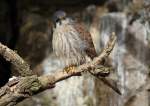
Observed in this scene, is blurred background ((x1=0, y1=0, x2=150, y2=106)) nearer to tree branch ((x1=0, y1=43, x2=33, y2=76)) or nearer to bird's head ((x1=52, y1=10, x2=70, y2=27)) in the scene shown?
bird's head ((x1=52, y1=10, x2=70, y2=27))

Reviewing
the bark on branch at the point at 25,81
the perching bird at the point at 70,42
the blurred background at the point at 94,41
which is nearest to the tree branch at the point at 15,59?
the bark on branch at the point at 25,81

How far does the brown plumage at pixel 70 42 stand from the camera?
6070 millimetres

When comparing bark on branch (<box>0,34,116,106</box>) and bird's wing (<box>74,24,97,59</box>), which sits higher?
bird's wing (<box>74,24,97,59</box>)

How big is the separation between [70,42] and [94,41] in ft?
8.31

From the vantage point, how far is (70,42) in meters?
6.06

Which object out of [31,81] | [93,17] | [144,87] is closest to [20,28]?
[93,17]

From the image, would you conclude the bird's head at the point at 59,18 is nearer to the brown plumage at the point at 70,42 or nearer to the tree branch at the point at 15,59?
the brown plumage at the point at 70,42

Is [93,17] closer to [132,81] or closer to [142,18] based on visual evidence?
[142,18]

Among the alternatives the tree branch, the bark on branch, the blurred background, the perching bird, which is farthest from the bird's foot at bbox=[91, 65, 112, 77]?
the blurred background

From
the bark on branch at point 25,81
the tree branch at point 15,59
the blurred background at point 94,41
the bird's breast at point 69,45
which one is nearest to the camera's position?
the bark on branch at point 25,81

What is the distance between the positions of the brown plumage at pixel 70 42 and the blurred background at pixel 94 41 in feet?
4.11

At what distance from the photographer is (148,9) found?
823cm

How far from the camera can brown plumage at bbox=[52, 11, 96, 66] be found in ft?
19.9

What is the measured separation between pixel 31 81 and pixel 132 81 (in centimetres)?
277
